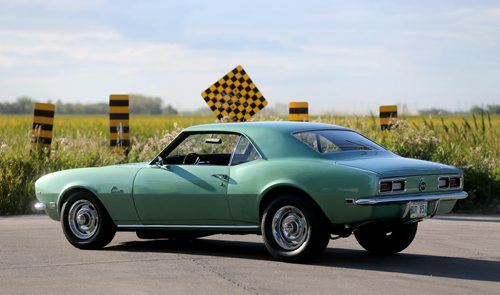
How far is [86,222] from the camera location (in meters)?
10.6

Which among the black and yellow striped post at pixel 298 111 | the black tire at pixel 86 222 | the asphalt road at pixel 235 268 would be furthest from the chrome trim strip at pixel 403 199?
the black and yellow striped post at pixel 298 111

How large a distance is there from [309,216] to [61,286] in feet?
7.26

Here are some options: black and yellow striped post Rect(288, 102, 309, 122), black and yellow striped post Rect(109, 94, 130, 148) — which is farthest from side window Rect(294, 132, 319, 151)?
black and yellow striped post Rect(109, 94, 130, 148)

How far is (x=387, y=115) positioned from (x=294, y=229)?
10.7m

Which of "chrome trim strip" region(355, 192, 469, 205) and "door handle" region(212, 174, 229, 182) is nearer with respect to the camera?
"chrome trim strip" region(355, 192, 469, 205)

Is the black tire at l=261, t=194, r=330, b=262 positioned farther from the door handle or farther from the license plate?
the license plate

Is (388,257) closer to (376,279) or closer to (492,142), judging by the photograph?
(376,279)

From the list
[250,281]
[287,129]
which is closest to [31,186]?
[287,129]

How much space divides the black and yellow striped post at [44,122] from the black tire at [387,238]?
399 inches

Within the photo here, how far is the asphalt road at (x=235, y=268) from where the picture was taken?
7887mm

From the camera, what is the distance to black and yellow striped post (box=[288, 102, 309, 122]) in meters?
19.5

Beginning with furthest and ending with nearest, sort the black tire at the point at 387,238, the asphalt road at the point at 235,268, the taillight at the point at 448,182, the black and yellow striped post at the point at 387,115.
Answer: the black and yellow striped post at the point at 387,115 → the black tire at the point at 387,238 → the taillight at the point at 448,182 → the asphalt road at the point at 235,268

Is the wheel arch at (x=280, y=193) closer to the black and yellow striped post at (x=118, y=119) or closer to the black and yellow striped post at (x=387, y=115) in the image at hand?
the black and yellow striped post at (x=387, y=115)

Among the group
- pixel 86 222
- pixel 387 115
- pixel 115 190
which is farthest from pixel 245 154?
pixel 387 115
